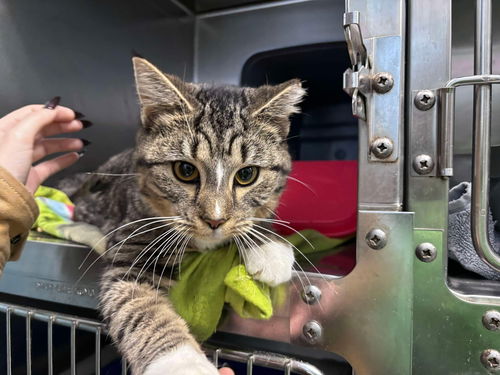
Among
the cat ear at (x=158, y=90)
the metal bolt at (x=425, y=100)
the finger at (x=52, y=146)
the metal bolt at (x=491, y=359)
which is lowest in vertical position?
the metal bolt at (x=491, y=359)

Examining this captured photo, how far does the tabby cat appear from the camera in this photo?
661 mm

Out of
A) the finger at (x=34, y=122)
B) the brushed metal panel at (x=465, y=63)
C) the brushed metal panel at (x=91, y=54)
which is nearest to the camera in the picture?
the finger at (x=34, y=122)

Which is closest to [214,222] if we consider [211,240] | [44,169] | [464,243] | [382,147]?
[211,240]

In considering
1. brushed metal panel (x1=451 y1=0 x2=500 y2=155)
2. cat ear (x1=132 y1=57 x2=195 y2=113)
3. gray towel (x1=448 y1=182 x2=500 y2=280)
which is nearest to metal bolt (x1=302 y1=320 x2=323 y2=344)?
gray towel (x1=448 y1=182 x2=500 y2=280)

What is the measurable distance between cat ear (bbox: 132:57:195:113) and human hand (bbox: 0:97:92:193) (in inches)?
8.6

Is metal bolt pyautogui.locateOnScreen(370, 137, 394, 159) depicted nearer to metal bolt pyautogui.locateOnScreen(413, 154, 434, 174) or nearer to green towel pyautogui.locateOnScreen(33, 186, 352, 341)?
metal bolt pyautogui.locateOnScreen(413, 154, 434, 174)

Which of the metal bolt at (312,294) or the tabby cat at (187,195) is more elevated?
the tabby cat at (187,195)

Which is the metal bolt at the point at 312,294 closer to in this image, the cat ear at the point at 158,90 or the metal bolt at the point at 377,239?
the metal bolt at the point at 377,239

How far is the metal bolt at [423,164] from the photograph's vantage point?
0.56 metres

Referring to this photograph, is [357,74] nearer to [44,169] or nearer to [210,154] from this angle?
[210,154]

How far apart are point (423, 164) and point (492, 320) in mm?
245

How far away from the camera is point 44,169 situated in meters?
0.98

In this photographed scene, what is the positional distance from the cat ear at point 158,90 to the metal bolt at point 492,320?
2.10 ft

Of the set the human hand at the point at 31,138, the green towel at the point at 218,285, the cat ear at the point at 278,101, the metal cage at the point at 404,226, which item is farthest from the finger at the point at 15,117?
the metal cage at the point at 404,226
